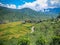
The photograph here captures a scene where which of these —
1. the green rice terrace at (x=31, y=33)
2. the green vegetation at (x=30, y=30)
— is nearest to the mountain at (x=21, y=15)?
the green vegetation at (x=30, y=30)

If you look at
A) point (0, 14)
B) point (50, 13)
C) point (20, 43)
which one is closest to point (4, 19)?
point (0, 14)

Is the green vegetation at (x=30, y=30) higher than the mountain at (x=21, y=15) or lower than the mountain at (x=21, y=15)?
lower

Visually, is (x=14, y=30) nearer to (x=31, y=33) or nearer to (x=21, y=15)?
(x=31, y=33)

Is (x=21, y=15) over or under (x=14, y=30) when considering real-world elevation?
over

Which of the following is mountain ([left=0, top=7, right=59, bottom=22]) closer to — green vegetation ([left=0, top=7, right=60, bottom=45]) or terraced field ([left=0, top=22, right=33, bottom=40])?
green vegetation ([left=0, top=7, right=60, bottom=45])

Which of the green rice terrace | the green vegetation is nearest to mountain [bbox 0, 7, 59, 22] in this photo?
the green vegetation

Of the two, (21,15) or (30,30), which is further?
(21,15)

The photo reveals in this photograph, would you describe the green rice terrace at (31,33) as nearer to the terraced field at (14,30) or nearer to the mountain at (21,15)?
the terraced field at (14,30)

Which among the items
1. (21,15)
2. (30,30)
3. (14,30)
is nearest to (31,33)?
(30,30)
